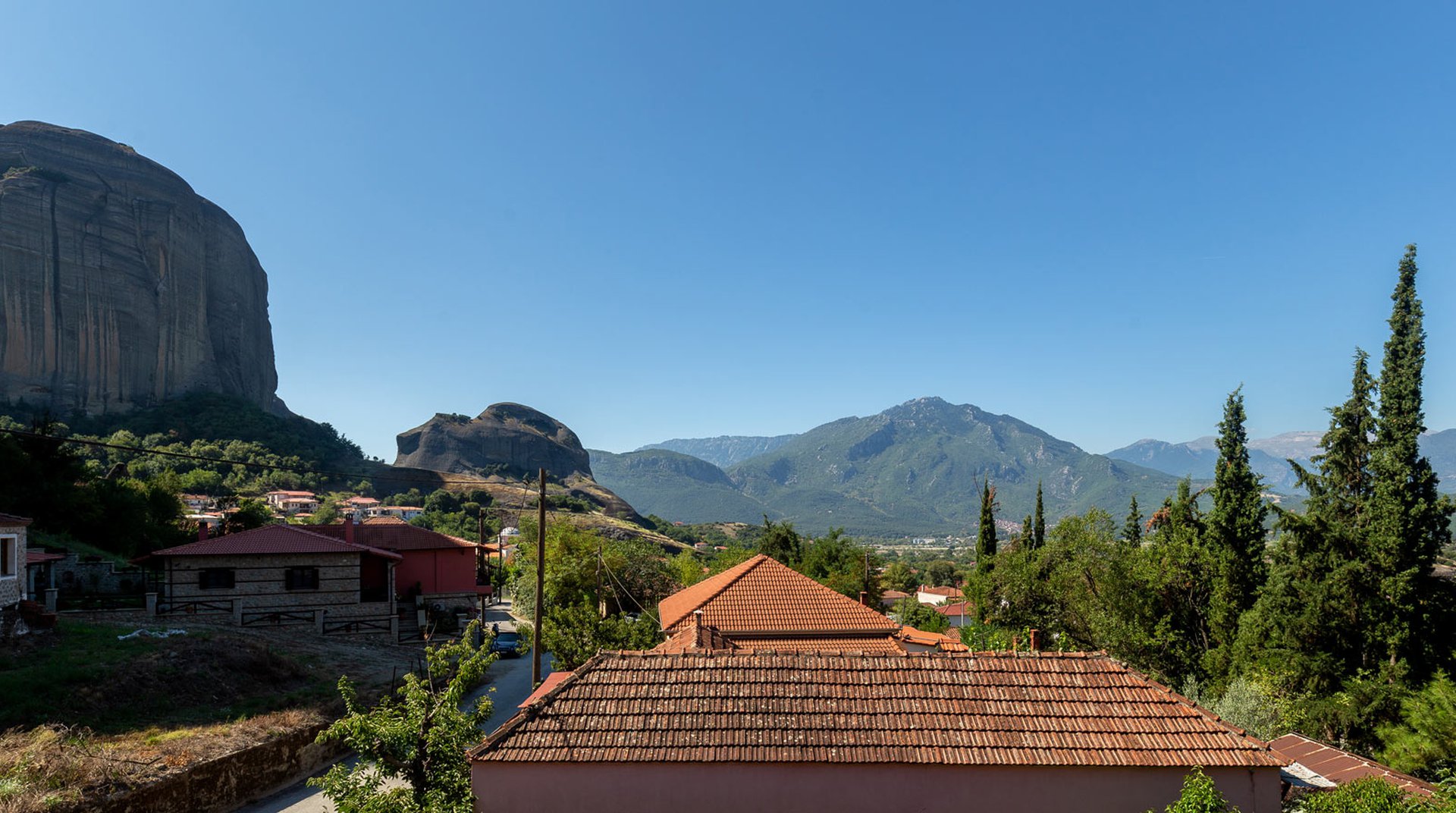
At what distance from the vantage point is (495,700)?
26.5 metres

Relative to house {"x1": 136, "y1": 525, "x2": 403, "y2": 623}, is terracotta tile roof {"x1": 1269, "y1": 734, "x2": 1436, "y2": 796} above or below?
below

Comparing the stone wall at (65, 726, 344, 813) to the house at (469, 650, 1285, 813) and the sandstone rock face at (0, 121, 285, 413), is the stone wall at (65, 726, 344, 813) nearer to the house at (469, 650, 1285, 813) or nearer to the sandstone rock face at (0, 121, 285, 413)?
the house at (469, 650, 1285, 813)

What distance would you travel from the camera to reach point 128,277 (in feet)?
387

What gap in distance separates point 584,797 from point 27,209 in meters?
143

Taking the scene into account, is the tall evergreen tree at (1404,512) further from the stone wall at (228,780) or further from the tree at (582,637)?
the stone wall at (228,780)

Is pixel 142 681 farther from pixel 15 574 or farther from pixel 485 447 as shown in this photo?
pixel 485 447

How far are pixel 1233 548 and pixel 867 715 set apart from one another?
23780 millimetres

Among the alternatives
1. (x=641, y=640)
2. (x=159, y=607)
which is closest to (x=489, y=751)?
(x=641, y=640)

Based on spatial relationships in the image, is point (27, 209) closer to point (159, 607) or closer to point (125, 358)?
point (125, 358)

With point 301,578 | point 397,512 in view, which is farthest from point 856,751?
point 397,512

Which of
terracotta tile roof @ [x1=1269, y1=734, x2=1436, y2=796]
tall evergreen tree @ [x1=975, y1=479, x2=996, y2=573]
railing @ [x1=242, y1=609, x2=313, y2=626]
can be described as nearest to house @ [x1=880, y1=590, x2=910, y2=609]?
tall evergreen tree @ [x1=975, y1=479, x2=996, y2=573]

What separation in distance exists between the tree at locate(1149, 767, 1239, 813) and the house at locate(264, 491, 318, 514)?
96243 millimetres

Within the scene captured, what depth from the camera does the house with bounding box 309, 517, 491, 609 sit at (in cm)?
3856

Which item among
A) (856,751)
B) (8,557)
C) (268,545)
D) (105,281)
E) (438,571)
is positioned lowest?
(438,571)
